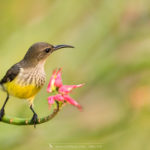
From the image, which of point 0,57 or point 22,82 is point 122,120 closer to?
point 0,57

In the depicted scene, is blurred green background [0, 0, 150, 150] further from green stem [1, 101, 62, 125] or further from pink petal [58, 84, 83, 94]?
pink petal [58, 84, 83, 94]

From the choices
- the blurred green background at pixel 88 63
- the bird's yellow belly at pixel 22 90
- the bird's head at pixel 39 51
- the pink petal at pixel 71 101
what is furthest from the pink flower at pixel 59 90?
the blurred green background at pixel 88 63

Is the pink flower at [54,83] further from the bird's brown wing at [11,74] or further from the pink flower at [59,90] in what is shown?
the bird's brown wing at [11,74]

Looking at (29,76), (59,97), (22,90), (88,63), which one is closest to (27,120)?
(59,97)

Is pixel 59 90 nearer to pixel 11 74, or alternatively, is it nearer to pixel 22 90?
pixel 22 90

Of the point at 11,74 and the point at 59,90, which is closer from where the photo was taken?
the point at 59,90

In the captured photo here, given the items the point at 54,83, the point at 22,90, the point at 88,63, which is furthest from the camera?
the point at 88,63
